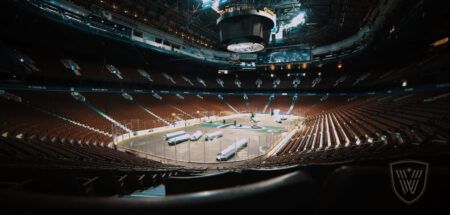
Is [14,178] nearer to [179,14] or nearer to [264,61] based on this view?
[179,14]

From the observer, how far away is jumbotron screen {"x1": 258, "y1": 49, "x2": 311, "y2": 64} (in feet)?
116

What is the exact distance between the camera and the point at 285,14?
918 inches

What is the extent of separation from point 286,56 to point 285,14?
46.5 feet

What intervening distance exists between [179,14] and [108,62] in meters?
13.8

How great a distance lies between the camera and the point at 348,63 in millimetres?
34469

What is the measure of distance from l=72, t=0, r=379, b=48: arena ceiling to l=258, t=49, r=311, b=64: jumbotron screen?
287 cm

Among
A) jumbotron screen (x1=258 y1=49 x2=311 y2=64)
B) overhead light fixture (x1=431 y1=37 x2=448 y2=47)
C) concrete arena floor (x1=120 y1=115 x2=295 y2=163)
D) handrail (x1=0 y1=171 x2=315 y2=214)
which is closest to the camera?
handrail (x1=0 y1=171 x2=315 y2=214)

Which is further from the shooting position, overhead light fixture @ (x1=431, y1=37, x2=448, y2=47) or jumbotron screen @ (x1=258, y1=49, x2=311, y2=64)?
jumbotron screen @ (x1=258, y1=49, x2=311, y2=64)

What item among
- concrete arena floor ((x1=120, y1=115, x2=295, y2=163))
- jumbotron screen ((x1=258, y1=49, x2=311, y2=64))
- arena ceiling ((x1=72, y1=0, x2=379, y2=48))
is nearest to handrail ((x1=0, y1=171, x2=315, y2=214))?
concrete arena floor ((x1=120, y1=115, x2=295, y2=163))

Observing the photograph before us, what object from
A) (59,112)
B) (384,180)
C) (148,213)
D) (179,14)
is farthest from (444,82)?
(59,112)
